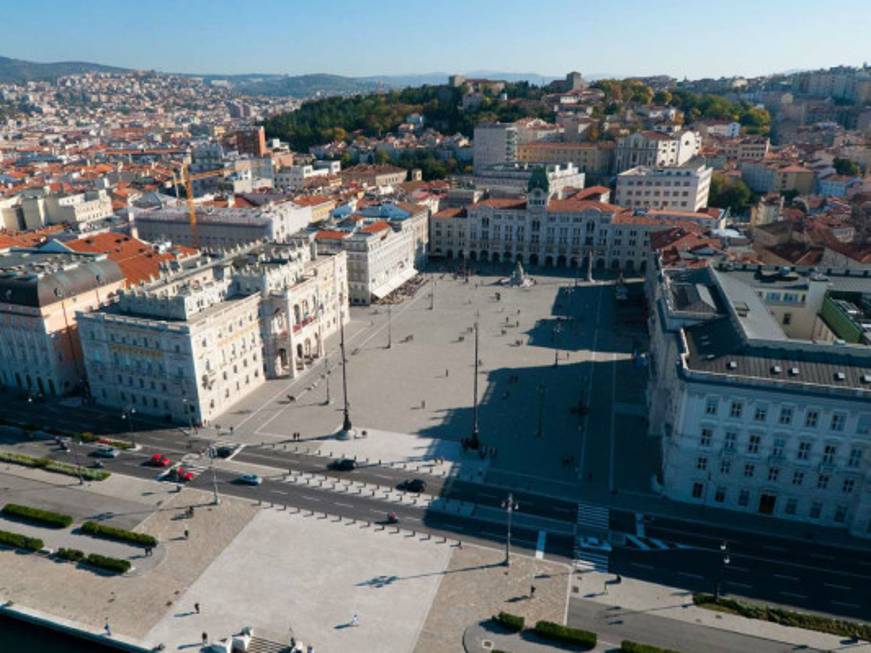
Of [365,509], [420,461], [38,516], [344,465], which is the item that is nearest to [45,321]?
[38,516]

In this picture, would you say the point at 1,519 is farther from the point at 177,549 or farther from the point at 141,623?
the point at 141,623

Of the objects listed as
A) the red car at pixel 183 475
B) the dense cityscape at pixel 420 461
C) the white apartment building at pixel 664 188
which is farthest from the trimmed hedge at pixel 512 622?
the white apartment building at pixel 664 188

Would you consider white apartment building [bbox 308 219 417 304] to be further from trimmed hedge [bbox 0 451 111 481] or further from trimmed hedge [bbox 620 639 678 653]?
trimmed hedge [bbox 620 639 678 653]

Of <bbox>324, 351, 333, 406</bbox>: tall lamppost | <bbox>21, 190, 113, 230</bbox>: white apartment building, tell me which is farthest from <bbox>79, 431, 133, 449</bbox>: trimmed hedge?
<bbox>21, 190, 113, 230</bbox>: white apartment building

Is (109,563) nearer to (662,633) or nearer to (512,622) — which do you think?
(512,622)

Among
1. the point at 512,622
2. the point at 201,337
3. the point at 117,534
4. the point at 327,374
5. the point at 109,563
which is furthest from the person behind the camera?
the point at 327,374

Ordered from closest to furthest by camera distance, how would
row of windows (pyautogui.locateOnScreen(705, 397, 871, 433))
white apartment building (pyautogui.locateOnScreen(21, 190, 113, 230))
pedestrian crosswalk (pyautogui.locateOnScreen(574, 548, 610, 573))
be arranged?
1. pedestrian crosswalk (pyautogui.locateOnScreen(574, 548, 610, 573))
2. row of windows (pyautogui.locateOnScreen(705, 397, 871, 433))
3. white apartment building (pyautogui.locateOnScreen(21, 190, 113, 230))
